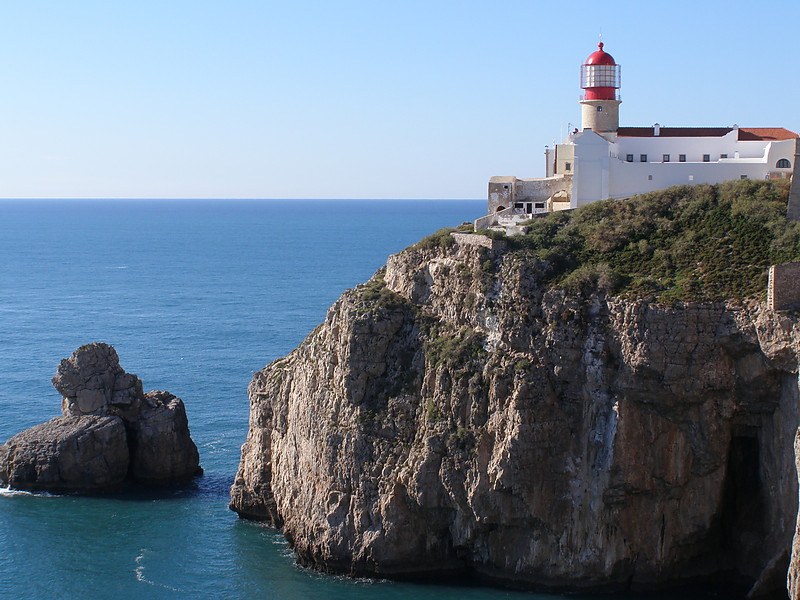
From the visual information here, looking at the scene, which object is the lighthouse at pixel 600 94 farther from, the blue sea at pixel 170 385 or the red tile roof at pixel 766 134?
the blue sea at pixel 170 385

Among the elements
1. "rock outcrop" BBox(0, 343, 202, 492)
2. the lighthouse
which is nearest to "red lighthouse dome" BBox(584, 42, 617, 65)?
the lighthouse

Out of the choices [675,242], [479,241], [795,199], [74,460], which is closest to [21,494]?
[74,460]

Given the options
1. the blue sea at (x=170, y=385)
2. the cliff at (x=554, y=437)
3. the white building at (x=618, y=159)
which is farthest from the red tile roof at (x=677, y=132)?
the blue sea at (x=170, y=385)

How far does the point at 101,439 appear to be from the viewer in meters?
48.2

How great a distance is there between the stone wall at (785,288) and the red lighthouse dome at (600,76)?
58.3 feet

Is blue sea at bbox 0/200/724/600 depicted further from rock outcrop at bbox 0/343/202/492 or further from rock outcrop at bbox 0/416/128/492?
rock outcrop at bbox 0/343/202/492

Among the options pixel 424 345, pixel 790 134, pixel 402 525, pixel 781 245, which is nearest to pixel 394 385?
pixel 424 345

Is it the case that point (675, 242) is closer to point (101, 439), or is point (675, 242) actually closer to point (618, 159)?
point (618, 159)

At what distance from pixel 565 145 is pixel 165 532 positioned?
22.9m

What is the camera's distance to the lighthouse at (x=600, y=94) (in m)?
50.2

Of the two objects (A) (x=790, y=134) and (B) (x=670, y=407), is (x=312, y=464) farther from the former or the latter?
(A) (x=790, y=134)

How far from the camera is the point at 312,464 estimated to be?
40.6 metres

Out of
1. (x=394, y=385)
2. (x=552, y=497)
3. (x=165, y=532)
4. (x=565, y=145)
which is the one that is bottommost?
(x=165, y=532)

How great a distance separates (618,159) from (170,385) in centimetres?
2675
